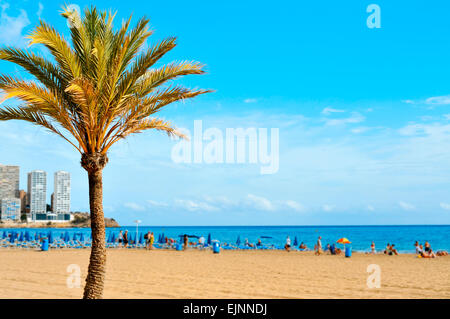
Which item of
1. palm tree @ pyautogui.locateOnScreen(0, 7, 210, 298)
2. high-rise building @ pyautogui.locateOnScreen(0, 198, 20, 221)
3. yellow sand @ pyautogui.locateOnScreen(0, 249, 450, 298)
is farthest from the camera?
high-rise building @ pyautogui.locateOnScreen(0, 198, 20, 221)

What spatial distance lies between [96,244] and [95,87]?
3.14 metres

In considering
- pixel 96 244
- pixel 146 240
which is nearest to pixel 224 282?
pixel 96 244

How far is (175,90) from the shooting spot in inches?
354

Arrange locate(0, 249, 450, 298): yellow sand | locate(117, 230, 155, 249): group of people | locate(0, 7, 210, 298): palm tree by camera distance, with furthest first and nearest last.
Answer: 1. locate(117, 230, 155, 249): group of people
2. locate(0, 249, 450, 298): yellow sand
3. locate(0, 7, 210, 298): palm tree

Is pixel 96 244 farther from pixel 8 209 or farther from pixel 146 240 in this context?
pixel 8 209

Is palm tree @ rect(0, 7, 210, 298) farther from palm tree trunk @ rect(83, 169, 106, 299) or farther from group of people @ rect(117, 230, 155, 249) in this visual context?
group of people @ rect(117, 230, 155, 249)

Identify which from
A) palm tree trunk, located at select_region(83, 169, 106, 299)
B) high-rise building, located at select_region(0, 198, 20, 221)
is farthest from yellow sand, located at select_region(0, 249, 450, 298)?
high-rise building, located at select_region(0, 198, 20, 221)

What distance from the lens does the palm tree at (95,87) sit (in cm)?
831

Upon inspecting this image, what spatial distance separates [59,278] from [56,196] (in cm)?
17009

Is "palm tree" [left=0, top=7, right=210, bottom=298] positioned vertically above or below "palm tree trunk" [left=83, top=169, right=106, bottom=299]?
above

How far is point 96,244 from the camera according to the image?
8.47m

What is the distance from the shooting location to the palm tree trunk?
8.43 m

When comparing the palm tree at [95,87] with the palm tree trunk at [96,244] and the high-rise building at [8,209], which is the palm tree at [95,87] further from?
the high-rise building at [8,209]
